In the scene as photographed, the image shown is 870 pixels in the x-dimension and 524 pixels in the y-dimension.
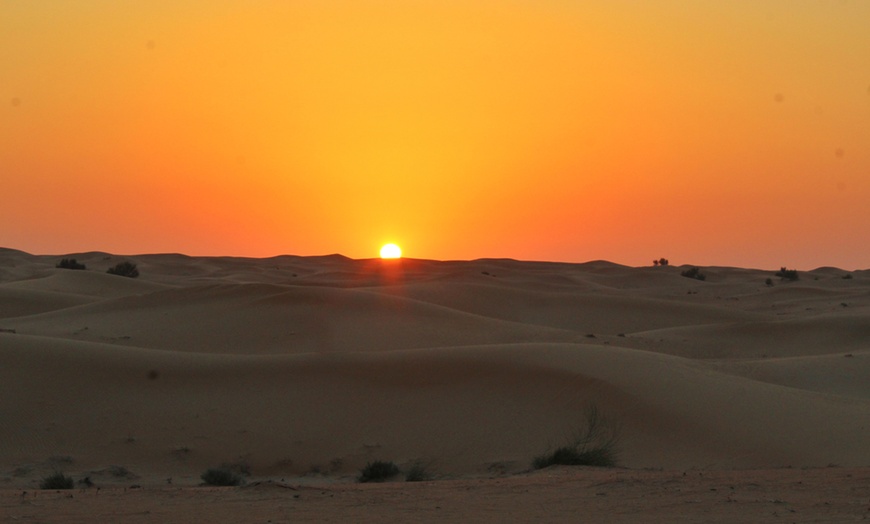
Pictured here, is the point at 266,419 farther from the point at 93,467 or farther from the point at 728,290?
the point at 728,290

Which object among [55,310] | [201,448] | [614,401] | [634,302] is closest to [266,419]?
[201,448]

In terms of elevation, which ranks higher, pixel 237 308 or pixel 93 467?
pixel 237 308

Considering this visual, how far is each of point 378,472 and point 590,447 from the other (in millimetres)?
2618

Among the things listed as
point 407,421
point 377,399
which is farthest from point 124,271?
point 407,421

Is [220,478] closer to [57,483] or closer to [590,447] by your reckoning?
[57,483]

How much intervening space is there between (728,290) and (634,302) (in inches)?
535

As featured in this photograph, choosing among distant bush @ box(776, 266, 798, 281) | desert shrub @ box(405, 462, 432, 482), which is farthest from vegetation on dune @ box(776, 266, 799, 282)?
desert shrub @ box(405, 462, 432, 482)

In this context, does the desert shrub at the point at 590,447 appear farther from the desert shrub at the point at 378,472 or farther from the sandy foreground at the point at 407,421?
the desert shrub at the point at 378,472

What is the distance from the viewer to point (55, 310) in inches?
1175

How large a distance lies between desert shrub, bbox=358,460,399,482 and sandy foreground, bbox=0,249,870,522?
0.26 meters

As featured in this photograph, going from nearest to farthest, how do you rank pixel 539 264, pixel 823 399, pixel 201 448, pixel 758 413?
pixel 201 448 → pixel 758 413 → pixel 823 399 → pixel 539 264

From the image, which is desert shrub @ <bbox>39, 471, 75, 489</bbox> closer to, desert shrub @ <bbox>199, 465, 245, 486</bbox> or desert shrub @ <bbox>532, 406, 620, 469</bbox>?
desert shrub @ <bbox>199, 465, 245, 486</bbox>

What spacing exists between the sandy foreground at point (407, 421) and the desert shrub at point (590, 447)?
21cm

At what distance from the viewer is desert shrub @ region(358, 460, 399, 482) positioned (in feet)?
38.6
